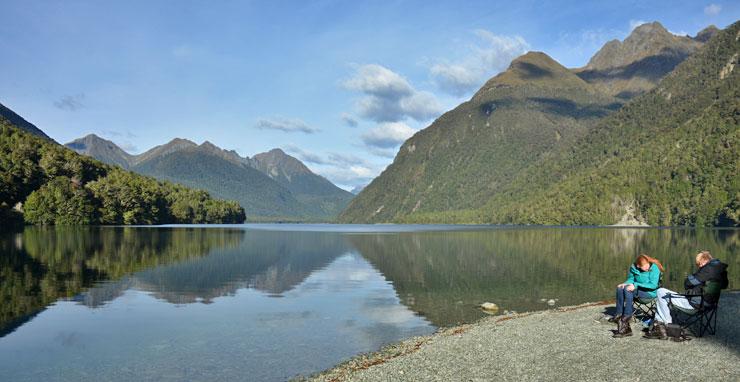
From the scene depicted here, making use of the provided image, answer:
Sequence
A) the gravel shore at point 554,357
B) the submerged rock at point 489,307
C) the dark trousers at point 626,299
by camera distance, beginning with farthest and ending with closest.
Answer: the submerged rock at point 489,307
the dark trousers at point 626,299
the gravel shore at point 554,357

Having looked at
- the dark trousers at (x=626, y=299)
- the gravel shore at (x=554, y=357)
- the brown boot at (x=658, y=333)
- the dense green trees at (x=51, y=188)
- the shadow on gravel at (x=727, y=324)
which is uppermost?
the dense green trees at (x=51, y=188)

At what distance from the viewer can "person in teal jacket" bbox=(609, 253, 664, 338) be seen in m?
22.7

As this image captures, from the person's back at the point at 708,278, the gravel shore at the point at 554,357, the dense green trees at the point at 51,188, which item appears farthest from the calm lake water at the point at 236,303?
the dense green trees at the point at 51,188

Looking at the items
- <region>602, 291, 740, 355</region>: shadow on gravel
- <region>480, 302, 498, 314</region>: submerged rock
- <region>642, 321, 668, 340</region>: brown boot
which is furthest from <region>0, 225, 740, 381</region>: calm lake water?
<region>642, 321, 668, 340</region>: brown boot

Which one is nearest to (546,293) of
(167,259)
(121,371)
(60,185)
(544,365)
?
(544,365)

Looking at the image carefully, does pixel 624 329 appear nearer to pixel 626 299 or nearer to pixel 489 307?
pixel 626 299

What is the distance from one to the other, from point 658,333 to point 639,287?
251 centimetres

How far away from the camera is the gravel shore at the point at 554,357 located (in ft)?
56.9

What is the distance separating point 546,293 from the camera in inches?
1852

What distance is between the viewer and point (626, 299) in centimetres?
2308

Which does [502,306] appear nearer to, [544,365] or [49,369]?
[544,365]

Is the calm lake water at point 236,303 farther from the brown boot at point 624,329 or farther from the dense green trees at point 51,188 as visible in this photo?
the dense green trees at point 51,188

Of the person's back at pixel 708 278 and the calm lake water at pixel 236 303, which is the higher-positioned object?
the person's back at pixel 708 278

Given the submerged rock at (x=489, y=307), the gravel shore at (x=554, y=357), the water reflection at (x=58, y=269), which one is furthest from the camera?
the submerged rock at (x=489, y=307)
